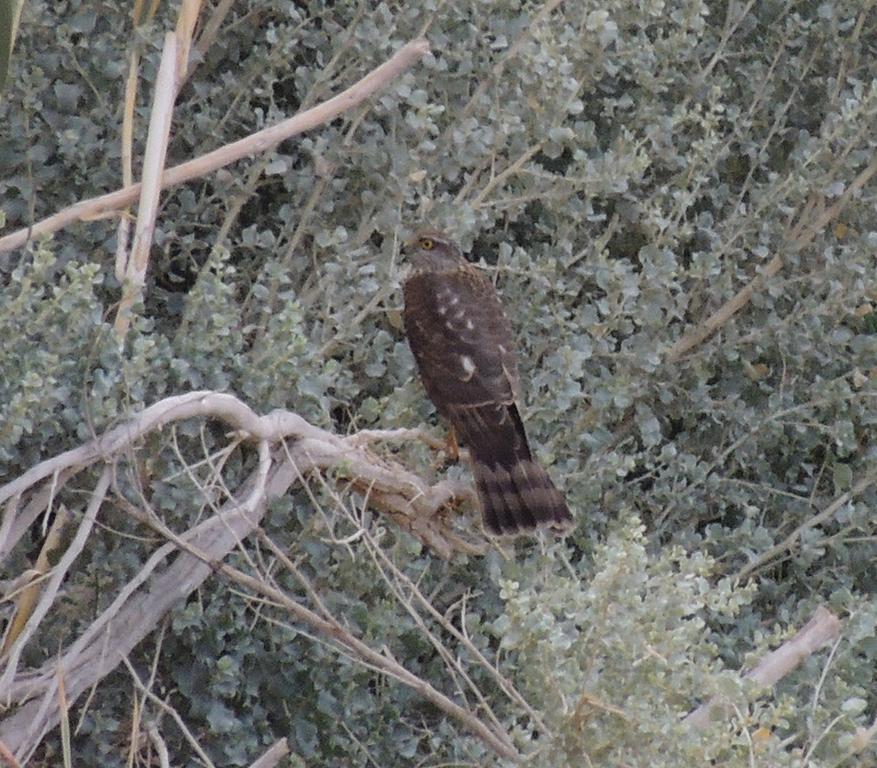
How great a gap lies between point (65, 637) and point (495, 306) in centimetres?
144

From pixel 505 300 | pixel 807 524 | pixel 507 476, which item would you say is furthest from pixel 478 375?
pixel 807 524

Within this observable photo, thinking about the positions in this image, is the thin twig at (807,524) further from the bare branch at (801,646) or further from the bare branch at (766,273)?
the bare branch at (801,646)

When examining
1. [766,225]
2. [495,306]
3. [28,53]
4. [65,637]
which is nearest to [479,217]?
[495,306]

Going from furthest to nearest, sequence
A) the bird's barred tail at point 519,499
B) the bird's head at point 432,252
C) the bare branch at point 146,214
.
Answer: the bird's head at point 432,252, the bird's barred tail at point 519,499, the bare branch at point 146,214

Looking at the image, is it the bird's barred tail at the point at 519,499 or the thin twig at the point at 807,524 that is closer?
the bird's barred tail at the point at 519,499

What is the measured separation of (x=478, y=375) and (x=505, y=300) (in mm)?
583

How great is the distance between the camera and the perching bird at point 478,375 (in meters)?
4.23

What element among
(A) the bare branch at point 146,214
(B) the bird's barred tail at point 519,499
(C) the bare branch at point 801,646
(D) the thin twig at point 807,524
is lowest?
(D) the thin twig at point 807,524

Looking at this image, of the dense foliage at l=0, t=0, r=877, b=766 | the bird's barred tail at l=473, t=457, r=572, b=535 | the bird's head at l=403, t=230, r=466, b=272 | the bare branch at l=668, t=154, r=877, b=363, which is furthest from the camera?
the bare branch at l=668, t=154, r=877, b=363

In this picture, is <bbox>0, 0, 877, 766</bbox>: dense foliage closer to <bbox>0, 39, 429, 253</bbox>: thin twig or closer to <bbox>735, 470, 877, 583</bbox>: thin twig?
<bbox>735, 470, 877, 583</bbox>: thin twig

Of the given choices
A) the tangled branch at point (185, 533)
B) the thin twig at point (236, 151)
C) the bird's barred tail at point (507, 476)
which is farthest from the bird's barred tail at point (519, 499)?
the thin twig at point (236, 151)

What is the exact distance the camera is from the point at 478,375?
453 cm

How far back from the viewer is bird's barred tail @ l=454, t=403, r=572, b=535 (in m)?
4.18

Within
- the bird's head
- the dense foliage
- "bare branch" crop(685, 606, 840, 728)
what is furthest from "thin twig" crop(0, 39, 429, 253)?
"bare branch" crop(685, 606, 840, 728)
